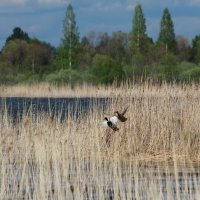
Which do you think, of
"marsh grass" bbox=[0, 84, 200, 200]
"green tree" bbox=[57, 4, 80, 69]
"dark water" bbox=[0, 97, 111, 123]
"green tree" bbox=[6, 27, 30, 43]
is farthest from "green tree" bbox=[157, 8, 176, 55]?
"marsh grass" bbox=[0, 84, 200, 200]

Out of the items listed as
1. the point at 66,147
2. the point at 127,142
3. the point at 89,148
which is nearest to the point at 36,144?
the point at 66,147

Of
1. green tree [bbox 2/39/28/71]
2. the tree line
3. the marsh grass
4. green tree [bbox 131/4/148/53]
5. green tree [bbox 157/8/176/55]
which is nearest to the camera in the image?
the marsh grass

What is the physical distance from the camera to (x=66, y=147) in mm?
11961

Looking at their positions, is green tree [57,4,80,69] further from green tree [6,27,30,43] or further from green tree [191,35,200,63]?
green tree [6,27,30,43]

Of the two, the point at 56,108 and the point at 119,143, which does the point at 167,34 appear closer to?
the point at 56,108

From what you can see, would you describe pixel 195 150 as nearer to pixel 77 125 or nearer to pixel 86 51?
pixel 77 125

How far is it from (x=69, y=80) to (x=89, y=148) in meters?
36.9

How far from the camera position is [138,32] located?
74.9 meters

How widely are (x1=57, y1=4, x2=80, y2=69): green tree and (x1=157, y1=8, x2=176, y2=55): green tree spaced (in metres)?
9.06

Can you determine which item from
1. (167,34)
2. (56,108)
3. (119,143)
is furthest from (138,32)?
(119,143)

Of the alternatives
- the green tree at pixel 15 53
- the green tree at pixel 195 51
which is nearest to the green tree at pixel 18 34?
the green tree at pixel 15 53

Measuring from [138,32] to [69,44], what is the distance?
864 centimetres

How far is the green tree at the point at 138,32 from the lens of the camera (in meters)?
71.8

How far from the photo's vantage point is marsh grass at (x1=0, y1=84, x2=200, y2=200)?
10500mm
